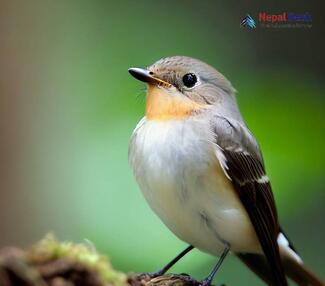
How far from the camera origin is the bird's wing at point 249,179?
1.52 meters

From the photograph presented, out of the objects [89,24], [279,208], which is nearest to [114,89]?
[89,24]

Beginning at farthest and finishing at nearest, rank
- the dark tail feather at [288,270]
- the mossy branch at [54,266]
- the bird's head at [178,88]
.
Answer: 1. the dark tail feather at [288,270]
2. the bird's head at [178,88]
3. the mossy branch at [54,266]

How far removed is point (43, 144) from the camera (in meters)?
2.32

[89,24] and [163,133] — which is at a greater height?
[89,24]

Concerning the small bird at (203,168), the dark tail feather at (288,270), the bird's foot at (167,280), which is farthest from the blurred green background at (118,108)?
the bird's foot at (167,280)

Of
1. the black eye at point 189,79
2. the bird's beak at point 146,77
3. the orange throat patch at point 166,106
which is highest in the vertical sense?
the black eye at point 189,79

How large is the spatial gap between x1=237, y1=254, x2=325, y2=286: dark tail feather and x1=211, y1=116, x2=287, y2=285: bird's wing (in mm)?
87

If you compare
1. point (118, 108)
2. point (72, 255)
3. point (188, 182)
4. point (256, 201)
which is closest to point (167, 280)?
point (188, 182)

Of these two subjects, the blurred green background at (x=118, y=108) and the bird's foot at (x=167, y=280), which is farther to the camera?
the blurred green background at (x=118, y=108)

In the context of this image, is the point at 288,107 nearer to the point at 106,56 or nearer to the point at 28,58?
the point at 106,56

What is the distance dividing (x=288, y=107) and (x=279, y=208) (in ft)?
1.20

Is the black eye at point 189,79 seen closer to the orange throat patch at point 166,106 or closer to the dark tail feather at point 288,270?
the orange throat patch at point 166,106

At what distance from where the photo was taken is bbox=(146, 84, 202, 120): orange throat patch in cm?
154

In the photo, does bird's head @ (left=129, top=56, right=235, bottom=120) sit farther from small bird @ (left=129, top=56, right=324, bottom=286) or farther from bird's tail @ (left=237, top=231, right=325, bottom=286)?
bird's tail @ (left=237, top=231, right=325, bottom=286)
